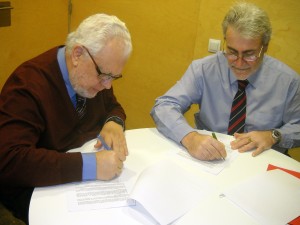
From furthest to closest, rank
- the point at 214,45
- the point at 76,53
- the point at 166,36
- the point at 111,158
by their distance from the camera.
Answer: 1. the point at 166,36
2. the point at 214,45
3. the point at 76,53
4. the point at 111,158

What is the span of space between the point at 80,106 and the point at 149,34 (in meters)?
1.53

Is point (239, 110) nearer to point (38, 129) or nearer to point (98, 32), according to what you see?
point (98, 32)

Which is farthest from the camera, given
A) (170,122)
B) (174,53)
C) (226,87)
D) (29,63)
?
(174,53)

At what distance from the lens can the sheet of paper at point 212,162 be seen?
131 centimetres

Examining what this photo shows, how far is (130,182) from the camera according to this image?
119 centimetres

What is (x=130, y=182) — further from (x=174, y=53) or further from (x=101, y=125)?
(x=174, y=53)

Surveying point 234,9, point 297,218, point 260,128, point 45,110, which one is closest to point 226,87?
point 260,128

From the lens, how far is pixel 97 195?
1.09 metres

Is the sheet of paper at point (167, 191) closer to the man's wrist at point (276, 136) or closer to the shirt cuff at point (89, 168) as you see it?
the shirt cuff at point (89, 168)

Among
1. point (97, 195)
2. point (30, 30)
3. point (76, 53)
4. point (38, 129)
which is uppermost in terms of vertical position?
point (76, 53)

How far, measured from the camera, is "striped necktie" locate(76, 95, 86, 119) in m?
1.48

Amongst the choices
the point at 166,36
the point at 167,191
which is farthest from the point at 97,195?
the point at 166,36

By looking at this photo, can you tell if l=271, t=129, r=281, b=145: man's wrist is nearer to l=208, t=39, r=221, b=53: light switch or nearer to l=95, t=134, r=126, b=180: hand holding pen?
l=95, t=134, r=126, b=180: hand holding pen

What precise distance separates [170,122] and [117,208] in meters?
0.64
